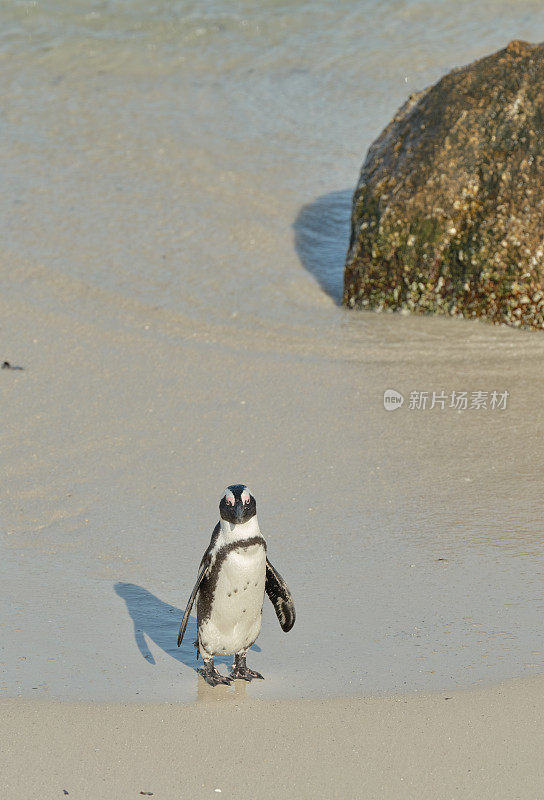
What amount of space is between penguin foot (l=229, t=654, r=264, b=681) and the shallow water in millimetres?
79

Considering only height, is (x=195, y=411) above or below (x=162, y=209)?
below

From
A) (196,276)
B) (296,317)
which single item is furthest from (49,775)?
(196,276)

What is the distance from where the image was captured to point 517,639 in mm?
3547

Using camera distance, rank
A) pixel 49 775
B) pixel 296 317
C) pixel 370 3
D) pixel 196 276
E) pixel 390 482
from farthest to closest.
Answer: pixel 370 3
pixel 196 276
pixel 296 317
pixel 390 482
pixel 49 775

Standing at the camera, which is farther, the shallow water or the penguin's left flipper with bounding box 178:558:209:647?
the shallow water

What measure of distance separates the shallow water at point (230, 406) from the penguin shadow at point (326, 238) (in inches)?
0.8

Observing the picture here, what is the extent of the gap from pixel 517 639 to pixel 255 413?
2215mm

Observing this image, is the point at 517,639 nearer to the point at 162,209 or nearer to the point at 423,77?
the point at 162,209

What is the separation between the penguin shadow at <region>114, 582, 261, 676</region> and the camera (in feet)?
11.9

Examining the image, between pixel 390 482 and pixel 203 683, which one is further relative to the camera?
pixel 390 482

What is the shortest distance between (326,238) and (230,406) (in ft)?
9.00

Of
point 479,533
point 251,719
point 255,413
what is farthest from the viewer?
point 255,413

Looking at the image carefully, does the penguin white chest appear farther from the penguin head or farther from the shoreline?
the shoreline

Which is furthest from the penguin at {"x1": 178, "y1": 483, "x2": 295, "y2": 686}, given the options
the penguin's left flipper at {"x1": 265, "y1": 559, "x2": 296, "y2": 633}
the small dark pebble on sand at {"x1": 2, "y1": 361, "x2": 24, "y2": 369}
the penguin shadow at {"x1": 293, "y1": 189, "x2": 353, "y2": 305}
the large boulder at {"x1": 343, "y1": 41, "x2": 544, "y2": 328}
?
the penguin shadow at {"x1": 293, "y1": 189, "x2": 353, "y2": 305}
